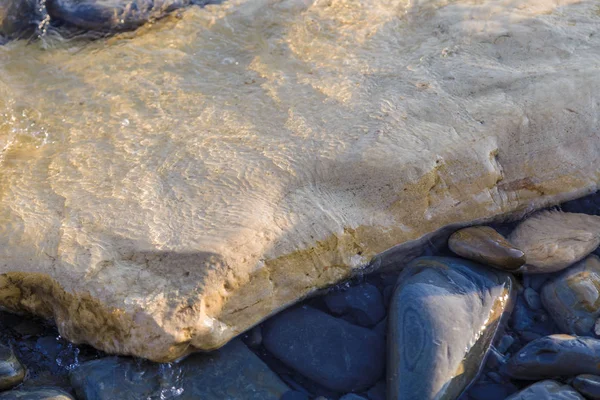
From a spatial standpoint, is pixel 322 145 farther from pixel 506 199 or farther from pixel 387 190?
pixel 506 199

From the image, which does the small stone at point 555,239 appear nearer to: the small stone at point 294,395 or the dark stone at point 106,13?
the small stone at point 294,395

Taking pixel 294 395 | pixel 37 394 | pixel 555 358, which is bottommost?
pixel 294 395

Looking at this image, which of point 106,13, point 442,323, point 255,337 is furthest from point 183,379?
point 106,13

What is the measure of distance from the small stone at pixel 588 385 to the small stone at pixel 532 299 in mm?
524

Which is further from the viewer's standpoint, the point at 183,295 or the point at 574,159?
the point at 574,159

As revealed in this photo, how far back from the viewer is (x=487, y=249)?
3113 mm

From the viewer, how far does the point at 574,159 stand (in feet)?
11.4

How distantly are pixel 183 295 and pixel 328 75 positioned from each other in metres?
1.72

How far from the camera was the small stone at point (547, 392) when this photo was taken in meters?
2.57

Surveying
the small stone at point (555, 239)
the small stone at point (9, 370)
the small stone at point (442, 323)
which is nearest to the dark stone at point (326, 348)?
the small stone at point (442, 323)

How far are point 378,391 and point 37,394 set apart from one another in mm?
1430

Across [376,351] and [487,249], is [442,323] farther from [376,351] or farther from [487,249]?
[487,249]

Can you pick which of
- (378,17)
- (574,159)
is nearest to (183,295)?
(574,159)

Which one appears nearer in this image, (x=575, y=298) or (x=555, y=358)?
(x=555, y=358)
